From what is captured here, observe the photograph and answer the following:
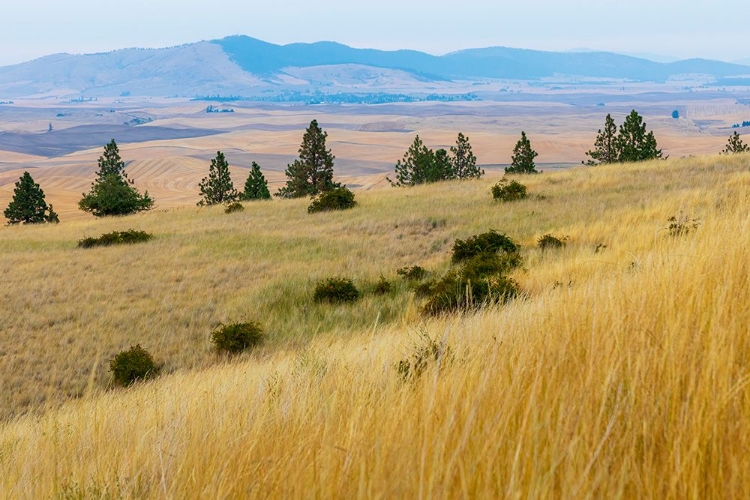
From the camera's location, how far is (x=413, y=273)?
51.8 feet

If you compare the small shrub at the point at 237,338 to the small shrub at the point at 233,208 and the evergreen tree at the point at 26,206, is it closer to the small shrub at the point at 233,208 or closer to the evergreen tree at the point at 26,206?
the small shrub at the point at 233,208

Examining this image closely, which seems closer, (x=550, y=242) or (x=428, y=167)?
(x=550, y=242)

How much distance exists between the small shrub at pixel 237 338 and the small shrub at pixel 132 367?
51.5 inches

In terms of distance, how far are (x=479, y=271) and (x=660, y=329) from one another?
34.9 feet

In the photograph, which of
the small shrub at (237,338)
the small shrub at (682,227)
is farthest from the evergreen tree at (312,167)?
the small shrub at (682,227)

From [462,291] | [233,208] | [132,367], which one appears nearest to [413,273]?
[462,291]

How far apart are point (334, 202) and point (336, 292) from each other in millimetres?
15306

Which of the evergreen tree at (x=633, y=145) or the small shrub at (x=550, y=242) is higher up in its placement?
the evergreen tree at (x=633, y=145)

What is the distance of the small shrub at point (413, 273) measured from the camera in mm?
15680

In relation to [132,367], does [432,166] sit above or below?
above

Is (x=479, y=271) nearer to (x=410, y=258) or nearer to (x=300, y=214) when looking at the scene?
(x=410, y=258)

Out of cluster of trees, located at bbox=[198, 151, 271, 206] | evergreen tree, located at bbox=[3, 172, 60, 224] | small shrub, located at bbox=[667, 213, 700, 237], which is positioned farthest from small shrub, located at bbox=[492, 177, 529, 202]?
evergreen tree, located at bbox=[3, 172, 60, 224]

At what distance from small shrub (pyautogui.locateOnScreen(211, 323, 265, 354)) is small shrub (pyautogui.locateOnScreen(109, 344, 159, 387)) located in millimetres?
1307

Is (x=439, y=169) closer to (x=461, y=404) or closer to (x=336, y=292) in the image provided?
(x=336, y=292)
